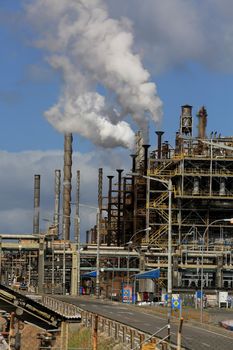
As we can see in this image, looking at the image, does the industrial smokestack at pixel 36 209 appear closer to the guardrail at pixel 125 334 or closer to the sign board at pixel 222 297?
the sign board at pixel 222 297

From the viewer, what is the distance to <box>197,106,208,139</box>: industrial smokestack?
138125 mm

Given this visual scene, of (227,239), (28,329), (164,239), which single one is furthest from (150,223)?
(28,329)

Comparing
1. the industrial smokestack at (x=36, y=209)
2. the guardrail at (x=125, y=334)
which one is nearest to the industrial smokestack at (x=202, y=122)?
the industrial smokestack at (x=36, y=209)

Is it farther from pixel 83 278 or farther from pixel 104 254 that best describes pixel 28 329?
pixel 83 278

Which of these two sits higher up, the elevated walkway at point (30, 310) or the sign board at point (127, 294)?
the elevated walkway at point (30, 310)

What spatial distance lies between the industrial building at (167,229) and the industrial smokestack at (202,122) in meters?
0.17

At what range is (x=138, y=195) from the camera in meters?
140

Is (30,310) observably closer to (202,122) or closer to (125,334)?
(125,334)

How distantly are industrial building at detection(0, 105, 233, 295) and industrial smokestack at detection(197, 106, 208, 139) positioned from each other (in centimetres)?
17

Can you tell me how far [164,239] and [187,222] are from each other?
19.2ft

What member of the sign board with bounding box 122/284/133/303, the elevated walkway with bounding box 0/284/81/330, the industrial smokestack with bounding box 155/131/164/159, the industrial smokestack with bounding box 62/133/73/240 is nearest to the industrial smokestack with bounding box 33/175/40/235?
the industrial smokestack with bounding box 62/133/73/240

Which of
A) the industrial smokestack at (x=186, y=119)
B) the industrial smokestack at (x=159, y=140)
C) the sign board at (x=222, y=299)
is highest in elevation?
the industrial smokestack at (x=186, y=119)

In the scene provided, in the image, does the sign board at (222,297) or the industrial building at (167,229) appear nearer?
the sign board at (222,297)

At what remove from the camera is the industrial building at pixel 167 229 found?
12106 cm
